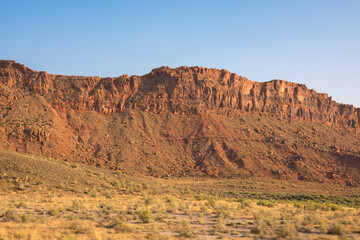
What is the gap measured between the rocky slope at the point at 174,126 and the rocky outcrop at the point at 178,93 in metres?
0.25

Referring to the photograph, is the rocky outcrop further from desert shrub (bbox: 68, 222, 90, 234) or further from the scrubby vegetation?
desert shrub (bbox: 68, 222, 90, 234)

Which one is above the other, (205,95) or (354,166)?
(205,95)

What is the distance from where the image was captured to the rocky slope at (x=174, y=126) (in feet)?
186

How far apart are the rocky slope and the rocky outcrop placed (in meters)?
0.25

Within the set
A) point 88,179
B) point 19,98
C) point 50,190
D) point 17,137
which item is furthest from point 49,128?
point 50,190

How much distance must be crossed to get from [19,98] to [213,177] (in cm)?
4292

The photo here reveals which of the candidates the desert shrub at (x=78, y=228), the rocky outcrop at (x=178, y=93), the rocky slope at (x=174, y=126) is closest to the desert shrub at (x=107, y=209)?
the desert shrub at (x=78, y=228)

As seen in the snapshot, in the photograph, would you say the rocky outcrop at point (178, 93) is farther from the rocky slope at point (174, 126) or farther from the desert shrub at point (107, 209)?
the desert shrub at point (107, 209)

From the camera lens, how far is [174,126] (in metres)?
69.6

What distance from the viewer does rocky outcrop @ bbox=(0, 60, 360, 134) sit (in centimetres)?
6856

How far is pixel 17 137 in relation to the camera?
168 feet

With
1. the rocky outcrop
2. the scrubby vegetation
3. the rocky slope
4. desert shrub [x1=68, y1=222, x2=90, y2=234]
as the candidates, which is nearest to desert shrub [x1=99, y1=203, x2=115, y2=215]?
the scrubby vegetation

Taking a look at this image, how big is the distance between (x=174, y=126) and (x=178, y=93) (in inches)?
412

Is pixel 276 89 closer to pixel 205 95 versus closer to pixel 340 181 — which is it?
pixel 205 95
